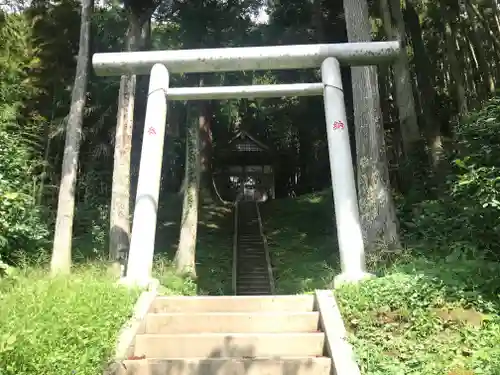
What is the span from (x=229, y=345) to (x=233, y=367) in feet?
1.25

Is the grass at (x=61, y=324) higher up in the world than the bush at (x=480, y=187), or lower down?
lower down

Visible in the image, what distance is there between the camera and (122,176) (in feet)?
34.1

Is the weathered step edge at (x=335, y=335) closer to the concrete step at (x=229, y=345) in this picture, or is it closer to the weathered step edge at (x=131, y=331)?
the concrete step at (x=229, y=345)

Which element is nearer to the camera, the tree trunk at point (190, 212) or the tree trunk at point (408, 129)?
the tree trunk at point (190, 212)

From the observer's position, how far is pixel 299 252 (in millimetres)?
13547

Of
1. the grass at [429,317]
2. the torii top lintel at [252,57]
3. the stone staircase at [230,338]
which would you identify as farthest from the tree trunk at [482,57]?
the stone staircase at [230,338]

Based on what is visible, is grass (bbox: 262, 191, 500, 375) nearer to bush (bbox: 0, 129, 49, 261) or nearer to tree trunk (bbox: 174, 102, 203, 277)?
bush (bbox: 0, 129, 49, 261)

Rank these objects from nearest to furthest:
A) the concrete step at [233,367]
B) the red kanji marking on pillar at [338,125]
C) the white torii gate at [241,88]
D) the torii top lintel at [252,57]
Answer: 1. the concrete step at [233,367]
2. the white torii gate at [241,88]
3. the red kanji marking on pillar at [338,125]
4. the torii top lintel at [252,57]

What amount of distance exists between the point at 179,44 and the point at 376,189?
7.33 metres

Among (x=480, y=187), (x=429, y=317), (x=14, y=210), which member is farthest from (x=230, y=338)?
(x=14, y=210)

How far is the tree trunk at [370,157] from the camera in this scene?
8.39 meters

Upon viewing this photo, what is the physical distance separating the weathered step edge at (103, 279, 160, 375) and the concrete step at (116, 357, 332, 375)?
92 mm

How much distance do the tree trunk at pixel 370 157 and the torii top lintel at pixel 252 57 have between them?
1.61 metres

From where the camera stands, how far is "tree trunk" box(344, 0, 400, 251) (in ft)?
27.5
